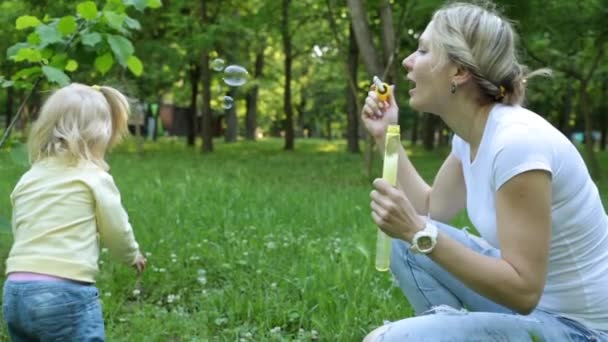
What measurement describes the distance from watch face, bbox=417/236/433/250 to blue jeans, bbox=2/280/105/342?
1.12m

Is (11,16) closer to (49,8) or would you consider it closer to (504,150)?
(49,8)

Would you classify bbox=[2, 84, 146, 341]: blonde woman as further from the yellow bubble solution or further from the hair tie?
the hair tie

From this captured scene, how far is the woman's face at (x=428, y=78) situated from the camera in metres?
2.04

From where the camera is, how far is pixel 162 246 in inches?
170

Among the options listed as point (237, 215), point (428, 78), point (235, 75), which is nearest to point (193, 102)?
point (237, 215)

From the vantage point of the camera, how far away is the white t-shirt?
1911 mm

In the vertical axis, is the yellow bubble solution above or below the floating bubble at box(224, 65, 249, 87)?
below

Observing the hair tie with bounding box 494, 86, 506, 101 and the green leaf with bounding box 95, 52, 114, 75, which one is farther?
the green leaf with bounding box 95, 52, 114, 75

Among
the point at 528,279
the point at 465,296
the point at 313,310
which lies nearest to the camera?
the point at 528,279

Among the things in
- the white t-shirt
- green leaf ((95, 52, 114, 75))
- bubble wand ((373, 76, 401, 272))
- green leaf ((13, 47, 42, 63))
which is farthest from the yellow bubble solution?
green leaf ((13, 47, 42, 63))

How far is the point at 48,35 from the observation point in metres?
2.85

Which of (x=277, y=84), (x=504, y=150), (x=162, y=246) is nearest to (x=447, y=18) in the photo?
(x=504, y=150)

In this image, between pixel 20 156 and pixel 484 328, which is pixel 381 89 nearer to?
pixel 484 328

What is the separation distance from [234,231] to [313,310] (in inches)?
59.5
